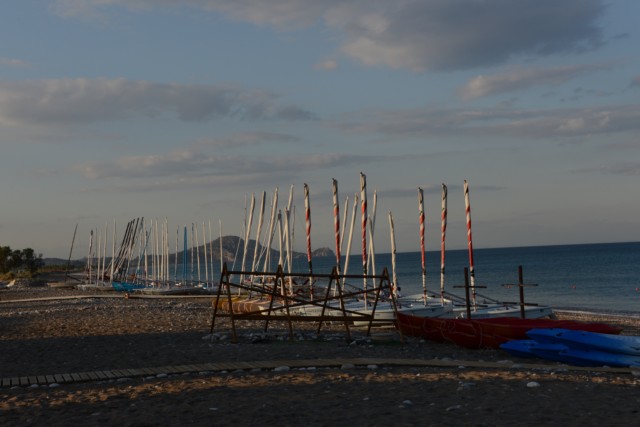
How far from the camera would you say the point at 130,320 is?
2831 cm

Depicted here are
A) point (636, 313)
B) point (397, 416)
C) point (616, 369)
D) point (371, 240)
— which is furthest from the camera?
point (636, 313)

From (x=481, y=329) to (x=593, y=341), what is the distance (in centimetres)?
372

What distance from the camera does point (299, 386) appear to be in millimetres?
12625

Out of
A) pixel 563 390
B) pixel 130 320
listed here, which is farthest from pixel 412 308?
pixel 563 390

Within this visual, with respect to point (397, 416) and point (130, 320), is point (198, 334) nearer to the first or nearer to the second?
point (130, 320)

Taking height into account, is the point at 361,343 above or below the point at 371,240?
below

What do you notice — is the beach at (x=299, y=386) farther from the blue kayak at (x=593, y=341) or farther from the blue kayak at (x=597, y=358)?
the blue kayak at (x=593, y=341)

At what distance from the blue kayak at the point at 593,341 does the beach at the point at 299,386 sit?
0.82m

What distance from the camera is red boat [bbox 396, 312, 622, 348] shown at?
19.4 meters

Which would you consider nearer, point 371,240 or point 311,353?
point 311,353

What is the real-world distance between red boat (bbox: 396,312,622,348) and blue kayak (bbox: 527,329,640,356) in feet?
5.38

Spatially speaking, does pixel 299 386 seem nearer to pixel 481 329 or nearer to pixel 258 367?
pixel 258 367

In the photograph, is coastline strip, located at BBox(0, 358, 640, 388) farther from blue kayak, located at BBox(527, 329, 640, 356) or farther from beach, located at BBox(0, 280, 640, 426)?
blue kayak, located at BBox(527, 329, 640, 356)

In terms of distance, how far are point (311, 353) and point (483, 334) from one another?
521 cm
